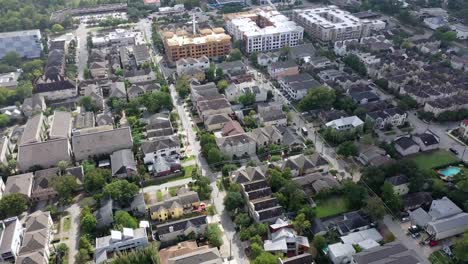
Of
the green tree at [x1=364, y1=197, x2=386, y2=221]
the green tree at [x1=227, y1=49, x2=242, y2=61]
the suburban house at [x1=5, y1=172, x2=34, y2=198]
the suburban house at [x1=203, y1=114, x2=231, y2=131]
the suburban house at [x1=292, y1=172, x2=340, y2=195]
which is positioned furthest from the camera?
the green tree at [x1=227, y1=49, x2=242, y2=61]

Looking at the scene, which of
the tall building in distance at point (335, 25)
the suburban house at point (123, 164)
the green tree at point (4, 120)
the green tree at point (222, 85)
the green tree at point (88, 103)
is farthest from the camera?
the tall building in distance at point (335, 25)

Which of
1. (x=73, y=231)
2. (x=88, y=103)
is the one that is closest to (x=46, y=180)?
(x=73, y=231)

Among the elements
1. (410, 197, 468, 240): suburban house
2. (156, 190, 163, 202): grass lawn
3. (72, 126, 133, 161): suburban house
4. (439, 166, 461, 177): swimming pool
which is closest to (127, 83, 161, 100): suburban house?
(72, 126, 133, 161): suburban house

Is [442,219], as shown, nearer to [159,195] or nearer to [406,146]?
[406,146]

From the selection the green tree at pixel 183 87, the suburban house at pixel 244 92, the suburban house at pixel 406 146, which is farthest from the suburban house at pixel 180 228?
the green tree at pixel 183 87

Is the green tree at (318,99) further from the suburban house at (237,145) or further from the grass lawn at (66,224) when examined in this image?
the grass lawn at (66,224)

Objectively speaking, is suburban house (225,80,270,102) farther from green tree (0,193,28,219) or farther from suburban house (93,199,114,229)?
green tree (0,193,28,219)
